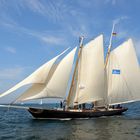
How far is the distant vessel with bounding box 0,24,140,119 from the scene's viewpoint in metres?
44.0

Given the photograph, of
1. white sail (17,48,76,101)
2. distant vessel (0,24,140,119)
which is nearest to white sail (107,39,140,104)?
distant vessel (0,24,140,119)

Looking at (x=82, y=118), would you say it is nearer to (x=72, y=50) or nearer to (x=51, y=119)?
(x=51, y=119)

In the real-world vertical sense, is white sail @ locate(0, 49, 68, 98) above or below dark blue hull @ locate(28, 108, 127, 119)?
above

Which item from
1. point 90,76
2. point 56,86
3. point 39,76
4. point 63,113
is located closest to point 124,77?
point 90,76

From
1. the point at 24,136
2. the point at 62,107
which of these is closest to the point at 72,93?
the point at 62,107

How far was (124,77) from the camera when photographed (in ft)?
183

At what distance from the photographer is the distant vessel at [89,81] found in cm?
4400

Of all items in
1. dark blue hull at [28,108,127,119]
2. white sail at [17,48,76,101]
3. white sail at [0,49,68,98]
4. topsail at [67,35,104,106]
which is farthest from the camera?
topsail at [67,35,104,106]

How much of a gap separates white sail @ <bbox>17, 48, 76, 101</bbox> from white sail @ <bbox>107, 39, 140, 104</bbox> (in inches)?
435

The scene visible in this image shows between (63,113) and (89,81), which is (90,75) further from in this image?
(63,113)

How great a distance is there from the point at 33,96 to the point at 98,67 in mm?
13324

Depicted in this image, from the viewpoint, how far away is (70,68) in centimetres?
4762

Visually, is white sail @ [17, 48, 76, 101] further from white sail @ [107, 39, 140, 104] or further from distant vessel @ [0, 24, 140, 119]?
white sail @ [107, 39, 140, 104]

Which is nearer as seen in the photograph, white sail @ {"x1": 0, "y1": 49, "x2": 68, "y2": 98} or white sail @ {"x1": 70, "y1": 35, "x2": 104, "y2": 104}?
white sail @ {"x1": 0, "y1": 49, "x2": 68, "y2": 98}
